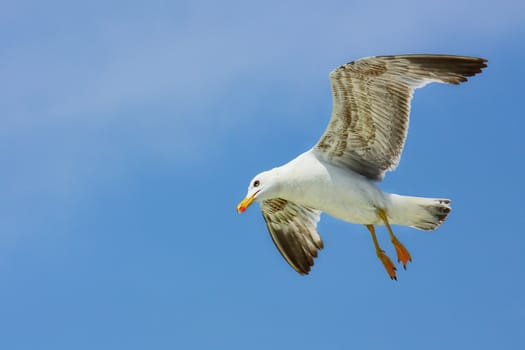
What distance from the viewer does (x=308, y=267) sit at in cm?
1692

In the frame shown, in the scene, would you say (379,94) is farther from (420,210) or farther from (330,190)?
(420,210)

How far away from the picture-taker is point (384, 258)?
15.6 meters

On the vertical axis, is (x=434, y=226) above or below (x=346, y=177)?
below

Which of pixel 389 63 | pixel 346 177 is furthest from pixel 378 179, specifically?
pixel 389 63

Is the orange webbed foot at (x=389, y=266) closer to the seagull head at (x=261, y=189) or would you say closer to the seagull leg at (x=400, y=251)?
the seagull leg at (x=400, y=251)

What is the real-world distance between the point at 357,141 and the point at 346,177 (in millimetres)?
489

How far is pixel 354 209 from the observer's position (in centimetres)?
1502

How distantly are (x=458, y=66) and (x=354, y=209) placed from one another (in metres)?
2.25

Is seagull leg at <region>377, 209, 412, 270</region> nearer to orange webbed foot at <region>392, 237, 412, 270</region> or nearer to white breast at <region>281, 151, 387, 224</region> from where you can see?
orange webbed foot at <region>392, 237, 412, 270</region>

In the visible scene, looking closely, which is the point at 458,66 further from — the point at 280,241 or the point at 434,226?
the point at 280,241

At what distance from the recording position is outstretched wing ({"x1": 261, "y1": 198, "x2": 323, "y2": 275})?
16891mm

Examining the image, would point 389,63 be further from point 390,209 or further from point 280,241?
point 280,241

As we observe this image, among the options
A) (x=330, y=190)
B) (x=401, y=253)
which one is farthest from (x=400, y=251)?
(x=330, y=190)

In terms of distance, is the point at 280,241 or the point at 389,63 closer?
the point at 389,63
